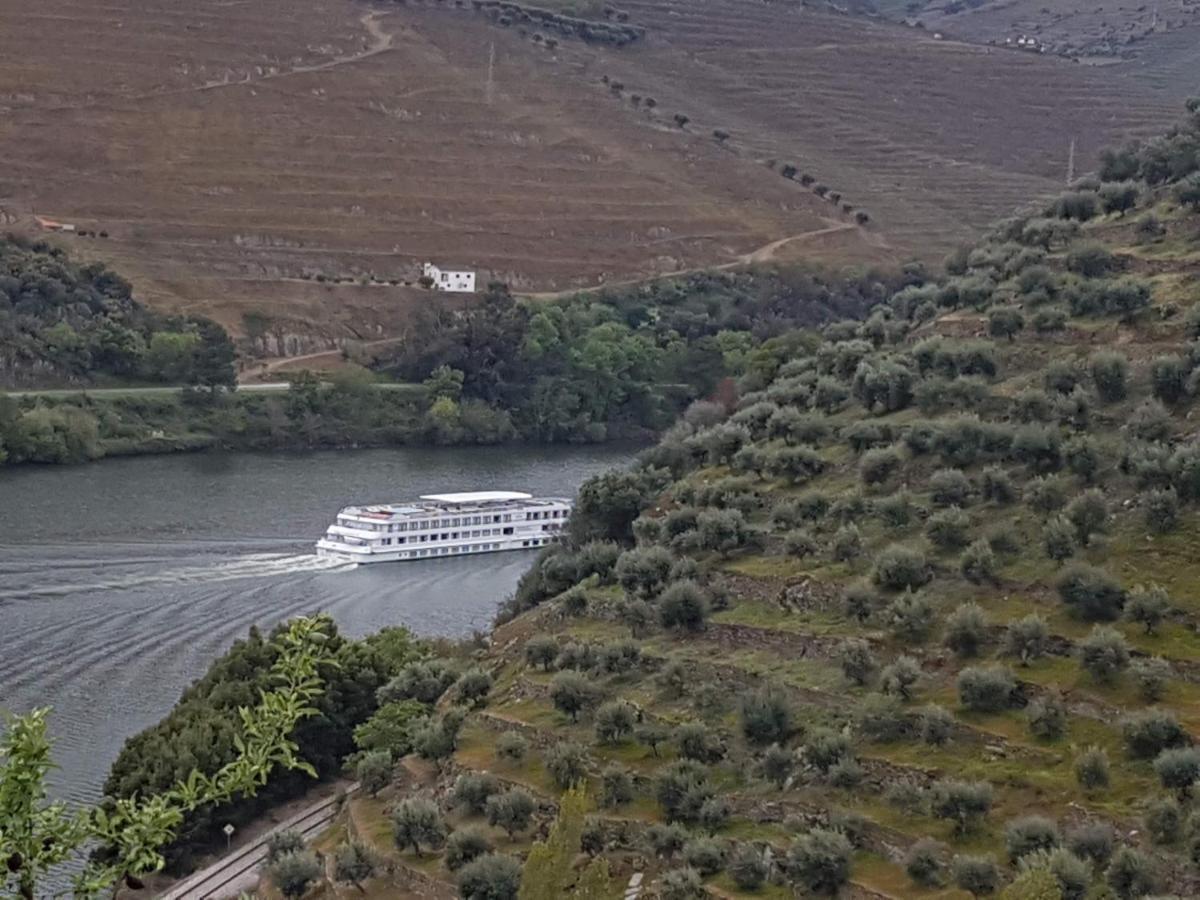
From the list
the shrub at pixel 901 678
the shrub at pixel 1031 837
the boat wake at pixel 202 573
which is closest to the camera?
the shrub at pixel 1031 837

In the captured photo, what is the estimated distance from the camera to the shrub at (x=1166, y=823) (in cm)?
1444

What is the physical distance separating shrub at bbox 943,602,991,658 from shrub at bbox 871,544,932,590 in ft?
4.82

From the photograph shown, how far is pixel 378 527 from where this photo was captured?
1672 inches

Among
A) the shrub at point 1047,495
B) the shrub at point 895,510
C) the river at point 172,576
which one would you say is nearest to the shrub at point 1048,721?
the shrub at point 1047,495

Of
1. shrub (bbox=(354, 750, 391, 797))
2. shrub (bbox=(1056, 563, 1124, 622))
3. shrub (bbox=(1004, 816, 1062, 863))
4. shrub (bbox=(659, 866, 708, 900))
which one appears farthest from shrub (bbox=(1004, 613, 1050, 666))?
shrub (bbox=(354, 750, 391, 797))

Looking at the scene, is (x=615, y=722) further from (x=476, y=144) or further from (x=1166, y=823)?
(x=476, y=144)

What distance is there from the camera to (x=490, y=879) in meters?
16.5

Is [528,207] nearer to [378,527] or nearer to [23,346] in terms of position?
[23,346]

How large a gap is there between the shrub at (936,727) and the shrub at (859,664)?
55.4 inches

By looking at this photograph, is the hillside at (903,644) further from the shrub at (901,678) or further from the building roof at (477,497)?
the building roof at (477,497)

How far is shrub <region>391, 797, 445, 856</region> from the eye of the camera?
1819 centimetres

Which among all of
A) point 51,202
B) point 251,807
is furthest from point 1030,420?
point 51,202

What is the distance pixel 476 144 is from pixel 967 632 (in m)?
75.7

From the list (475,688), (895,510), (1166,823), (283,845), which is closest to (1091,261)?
(895,510)
